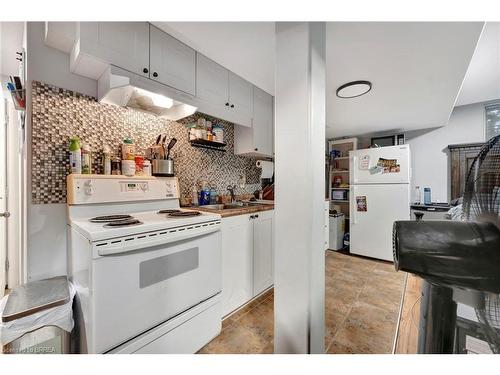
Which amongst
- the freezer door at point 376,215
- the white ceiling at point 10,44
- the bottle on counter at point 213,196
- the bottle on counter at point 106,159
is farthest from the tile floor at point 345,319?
the white ceiling at point 10,44

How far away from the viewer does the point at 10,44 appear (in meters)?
1.68

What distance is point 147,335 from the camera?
112 centimetres

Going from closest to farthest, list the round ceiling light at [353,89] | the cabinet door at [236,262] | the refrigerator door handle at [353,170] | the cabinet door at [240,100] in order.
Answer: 1. the cabinet door at [236,262]
2. the round ceiling light at [353,89]
3. the cabinet door at [240,100]
4. the refrigerator door handle at [353,170]

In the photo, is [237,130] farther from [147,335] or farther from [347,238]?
[347,238]

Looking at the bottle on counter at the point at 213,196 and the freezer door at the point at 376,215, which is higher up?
the bottle on counter at the point at 213,196

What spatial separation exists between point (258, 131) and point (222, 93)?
635mm

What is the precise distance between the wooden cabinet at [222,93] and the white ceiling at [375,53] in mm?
218

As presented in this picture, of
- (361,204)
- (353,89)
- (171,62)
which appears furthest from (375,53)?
(361,204)

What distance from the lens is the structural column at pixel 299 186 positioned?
0.94 meters

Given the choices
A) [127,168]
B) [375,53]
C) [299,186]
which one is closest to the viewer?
[299,186]

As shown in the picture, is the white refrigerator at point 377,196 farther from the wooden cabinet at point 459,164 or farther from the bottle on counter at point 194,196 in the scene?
the bottle on counter at point 194,196

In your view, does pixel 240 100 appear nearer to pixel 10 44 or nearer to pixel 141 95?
pixel 141 95

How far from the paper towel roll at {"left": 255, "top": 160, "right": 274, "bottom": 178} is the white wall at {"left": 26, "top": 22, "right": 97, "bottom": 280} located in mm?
1840

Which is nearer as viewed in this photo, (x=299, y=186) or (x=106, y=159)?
(x=299, y=186)
